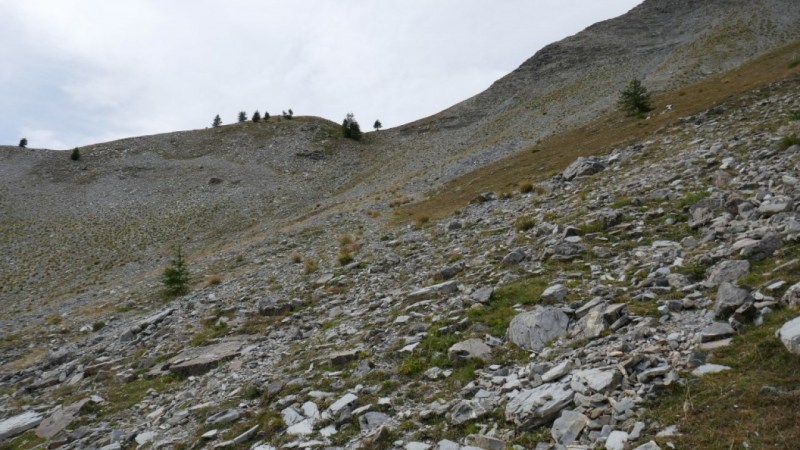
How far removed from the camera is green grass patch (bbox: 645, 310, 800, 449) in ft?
17.1

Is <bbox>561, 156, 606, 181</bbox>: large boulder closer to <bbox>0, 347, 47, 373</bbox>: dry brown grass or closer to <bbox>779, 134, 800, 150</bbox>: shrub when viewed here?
<bbox>779, 134, 800, 150</bbox>: shrub

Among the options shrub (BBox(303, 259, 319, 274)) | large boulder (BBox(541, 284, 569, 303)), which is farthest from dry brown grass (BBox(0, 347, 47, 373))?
large boulder (BBox(541, 284, 569, 303))

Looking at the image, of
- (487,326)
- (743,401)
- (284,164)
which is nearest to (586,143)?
(487,326)

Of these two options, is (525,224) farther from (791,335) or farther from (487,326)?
(791,335)

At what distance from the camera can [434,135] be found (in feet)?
270

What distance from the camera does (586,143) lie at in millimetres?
35281

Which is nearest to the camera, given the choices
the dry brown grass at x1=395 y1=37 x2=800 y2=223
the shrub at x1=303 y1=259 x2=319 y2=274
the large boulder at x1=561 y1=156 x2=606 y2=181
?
the shrub at x1=303 y1=259 x2=319 y2=274

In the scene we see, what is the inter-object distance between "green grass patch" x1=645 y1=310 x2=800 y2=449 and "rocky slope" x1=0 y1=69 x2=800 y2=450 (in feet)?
0.27

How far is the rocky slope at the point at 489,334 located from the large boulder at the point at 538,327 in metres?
0.04

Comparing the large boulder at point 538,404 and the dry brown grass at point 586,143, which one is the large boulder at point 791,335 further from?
the dry brown grass at point 586,143

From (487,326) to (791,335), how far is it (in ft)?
18.3

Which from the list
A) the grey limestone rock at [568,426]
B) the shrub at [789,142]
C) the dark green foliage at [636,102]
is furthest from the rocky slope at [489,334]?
the dark green foliage at [636,102]

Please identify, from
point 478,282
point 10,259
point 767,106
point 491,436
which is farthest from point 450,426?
point 10,259

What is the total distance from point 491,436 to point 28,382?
16989 millimetres
